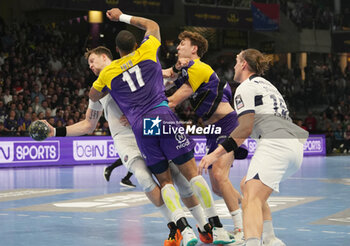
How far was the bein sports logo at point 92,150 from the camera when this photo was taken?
69.6ft

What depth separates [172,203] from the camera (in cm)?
→ 649

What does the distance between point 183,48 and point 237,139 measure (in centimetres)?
238

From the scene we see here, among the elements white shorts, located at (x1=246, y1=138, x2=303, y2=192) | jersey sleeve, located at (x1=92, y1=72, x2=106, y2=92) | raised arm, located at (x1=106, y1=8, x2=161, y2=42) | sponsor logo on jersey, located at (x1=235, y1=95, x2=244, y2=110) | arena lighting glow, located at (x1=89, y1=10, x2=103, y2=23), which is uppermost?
arena lighting glow, located at (x1=89, y1=10, x2=103, y2=23)

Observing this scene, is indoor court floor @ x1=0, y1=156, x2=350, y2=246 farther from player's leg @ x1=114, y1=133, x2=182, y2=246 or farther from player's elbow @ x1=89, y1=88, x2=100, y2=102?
player's elbow @ x1=89, y1=88, x2=100, y2=102

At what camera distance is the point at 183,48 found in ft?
25.1

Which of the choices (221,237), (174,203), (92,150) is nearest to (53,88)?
(92,150)

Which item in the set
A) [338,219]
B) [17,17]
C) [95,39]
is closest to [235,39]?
[95,39]

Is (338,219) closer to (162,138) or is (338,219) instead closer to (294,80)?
(162,138)

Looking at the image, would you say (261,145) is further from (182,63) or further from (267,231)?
(182,63)

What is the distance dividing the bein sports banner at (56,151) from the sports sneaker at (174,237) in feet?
45.4

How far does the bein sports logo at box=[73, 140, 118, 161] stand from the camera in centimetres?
2120

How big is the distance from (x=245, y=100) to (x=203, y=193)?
1.55 meters

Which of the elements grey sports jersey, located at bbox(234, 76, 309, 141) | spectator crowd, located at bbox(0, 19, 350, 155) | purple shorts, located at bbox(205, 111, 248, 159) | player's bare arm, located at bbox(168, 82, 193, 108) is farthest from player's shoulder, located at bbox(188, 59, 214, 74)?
spectator crowd, located at bbox(0, 19, 350, 155)

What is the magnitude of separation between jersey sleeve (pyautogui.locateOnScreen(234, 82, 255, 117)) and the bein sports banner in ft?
49.0
